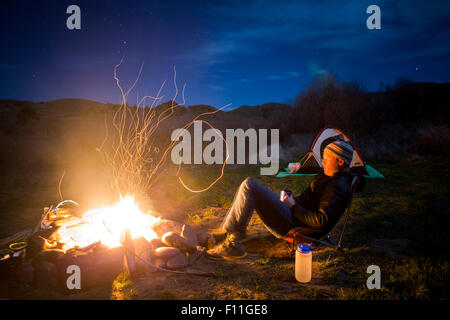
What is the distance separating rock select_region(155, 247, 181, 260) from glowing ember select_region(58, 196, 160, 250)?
1.59ft

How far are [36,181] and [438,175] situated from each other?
12566 millimetres

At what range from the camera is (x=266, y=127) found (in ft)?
64.3

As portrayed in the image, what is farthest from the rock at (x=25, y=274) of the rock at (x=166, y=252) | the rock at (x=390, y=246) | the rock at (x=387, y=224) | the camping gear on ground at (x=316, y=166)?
the camping gear on ground at (x=316, y=166)

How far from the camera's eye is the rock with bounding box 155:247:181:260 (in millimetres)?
3320

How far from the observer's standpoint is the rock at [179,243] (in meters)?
3.57

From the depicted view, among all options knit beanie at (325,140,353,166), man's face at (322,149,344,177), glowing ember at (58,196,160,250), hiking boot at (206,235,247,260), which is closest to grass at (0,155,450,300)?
hiking boot at (206,235,247,260)

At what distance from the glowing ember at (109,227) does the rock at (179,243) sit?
0.43 meters

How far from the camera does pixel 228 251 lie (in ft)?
11.5

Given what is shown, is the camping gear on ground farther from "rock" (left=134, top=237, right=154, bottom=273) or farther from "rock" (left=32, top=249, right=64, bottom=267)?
"rock" (left=32, top=249, right=64, bottom=267)

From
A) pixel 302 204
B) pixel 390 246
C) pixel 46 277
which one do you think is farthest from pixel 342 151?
pixel 46 277

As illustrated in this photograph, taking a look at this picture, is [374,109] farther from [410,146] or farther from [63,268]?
[63,268]

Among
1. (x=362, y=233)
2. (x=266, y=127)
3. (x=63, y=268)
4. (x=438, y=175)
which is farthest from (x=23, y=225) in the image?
(x=266, y=127)

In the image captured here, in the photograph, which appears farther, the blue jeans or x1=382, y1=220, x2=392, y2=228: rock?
x1=382, y1=220, x2=392, y2=228: rock

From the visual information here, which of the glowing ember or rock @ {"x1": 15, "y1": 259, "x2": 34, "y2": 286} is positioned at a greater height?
the glowing ember
